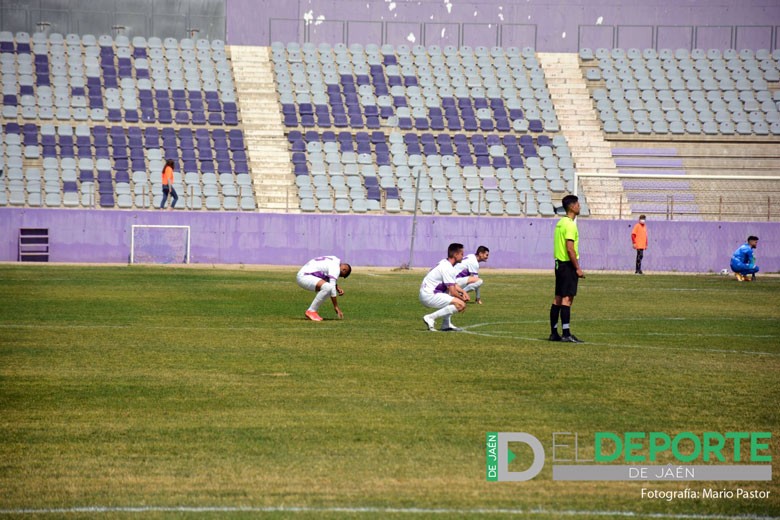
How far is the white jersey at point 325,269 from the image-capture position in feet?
66.9

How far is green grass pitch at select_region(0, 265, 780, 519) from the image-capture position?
26.0 feet

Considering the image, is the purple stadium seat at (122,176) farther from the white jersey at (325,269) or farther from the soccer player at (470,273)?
the white jersey at (325,269)

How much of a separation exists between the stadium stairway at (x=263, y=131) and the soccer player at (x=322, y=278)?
22183 millimetres

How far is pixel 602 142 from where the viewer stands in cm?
5044

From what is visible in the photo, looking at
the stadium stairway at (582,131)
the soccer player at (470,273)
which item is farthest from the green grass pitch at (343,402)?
the stadium stairway at (582,131)

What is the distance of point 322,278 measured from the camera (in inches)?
830

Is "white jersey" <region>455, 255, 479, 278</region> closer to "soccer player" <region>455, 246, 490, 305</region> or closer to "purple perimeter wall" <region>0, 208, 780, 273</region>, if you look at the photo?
"soccer player" <region>455, 246, 490, 305</region>

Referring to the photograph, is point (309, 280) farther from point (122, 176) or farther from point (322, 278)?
point (122, 176)

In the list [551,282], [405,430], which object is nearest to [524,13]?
[551,282]

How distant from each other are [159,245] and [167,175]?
257cm

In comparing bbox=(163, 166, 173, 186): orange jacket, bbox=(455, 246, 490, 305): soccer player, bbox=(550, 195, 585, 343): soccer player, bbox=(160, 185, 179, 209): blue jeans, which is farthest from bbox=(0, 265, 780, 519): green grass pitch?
bbox=(160, 185, 179, 209): blue jeans

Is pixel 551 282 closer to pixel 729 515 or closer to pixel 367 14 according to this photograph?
pixel 367 14

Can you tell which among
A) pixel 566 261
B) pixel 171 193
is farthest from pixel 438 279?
pixel 171 193

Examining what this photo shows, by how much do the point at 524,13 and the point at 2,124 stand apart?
24249 mm
